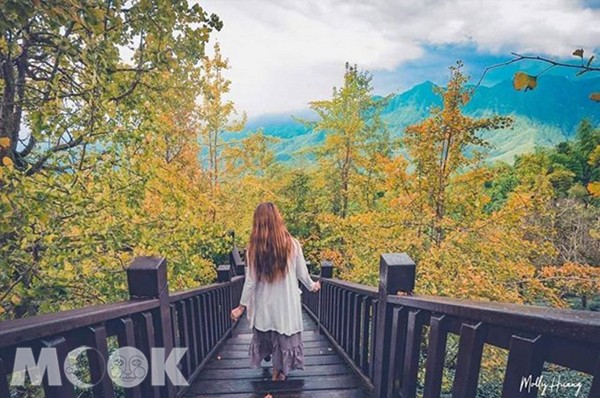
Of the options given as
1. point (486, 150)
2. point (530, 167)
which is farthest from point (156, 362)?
point (530, 167)

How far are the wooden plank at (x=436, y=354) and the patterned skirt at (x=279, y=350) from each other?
1567 mm

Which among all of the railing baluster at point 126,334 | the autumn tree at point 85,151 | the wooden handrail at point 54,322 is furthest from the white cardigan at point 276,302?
the wooden handrail at point 54,322

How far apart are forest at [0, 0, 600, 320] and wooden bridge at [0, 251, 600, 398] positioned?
0.53m

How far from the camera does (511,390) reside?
1.12 meters

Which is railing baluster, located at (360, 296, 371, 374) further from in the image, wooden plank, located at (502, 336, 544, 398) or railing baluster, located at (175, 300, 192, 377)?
wooden plank, located at (502, 336, 544, 398)

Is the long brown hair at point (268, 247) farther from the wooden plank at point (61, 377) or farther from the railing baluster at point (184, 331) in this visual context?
the wooden plank at point (61, 377)

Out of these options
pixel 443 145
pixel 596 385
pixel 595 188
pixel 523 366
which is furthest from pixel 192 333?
pixel 443 145

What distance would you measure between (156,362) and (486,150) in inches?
353

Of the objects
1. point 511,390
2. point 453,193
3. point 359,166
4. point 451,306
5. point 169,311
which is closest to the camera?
point 511,390

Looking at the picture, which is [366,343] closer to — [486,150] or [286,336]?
[286,336]

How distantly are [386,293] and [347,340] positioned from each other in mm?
1419

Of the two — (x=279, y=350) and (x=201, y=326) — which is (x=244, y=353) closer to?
(x=201, y=326)

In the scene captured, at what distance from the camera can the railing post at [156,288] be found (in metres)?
1.99

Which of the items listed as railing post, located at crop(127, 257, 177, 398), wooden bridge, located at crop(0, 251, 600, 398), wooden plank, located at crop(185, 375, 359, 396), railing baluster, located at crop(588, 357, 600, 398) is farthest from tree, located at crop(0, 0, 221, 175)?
railing baluster, located at crop(588, 357, 600, 398)
